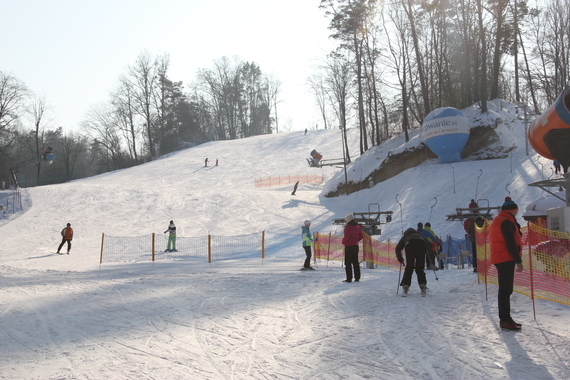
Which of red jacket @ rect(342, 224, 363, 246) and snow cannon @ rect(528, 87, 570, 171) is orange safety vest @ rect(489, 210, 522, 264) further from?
snow cannon @ rect(528, 87, 570, 171)

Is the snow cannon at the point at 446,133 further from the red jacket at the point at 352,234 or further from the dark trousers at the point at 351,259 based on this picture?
the red jacket at the point at 352,234

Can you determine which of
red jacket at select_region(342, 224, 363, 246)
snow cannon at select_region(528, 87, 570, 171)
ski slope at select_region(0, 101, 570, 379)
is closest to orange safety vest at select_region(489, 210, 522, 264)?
ski slope at select_region(0, 101, 570, 379)

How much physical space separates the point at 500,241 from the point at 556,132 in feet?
35.4

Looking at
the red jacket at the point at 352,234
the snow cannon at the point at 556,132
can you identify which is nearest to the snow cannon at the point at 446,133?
the snow cannon at the point at 556,132

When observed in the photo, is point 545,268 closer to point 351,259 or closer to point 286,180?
point 351,259

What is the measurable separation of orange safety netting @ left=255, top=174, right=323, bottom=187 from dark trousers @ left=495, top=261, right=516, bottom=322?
A: 125ft

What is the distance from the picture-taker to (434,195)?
25781mm

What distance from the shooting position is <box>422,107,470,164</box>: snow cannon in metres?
28.6

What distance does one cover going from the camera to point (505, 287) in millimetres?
5570

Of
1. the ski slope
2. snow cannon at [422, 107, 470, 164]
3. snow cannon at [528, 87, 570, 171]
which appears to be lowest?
the ski slope

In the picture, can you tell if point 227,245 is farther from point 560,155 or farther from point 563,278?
point 563,278

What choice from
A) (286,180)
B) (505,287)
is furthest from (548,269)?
(286,180)

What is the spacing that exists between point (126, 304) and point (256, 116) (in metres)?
77.8

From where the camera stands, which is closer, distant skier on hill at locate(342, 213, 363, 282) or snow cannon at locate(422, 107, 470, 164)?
distant skier on hill at locate(342, 213, 363, 282)
